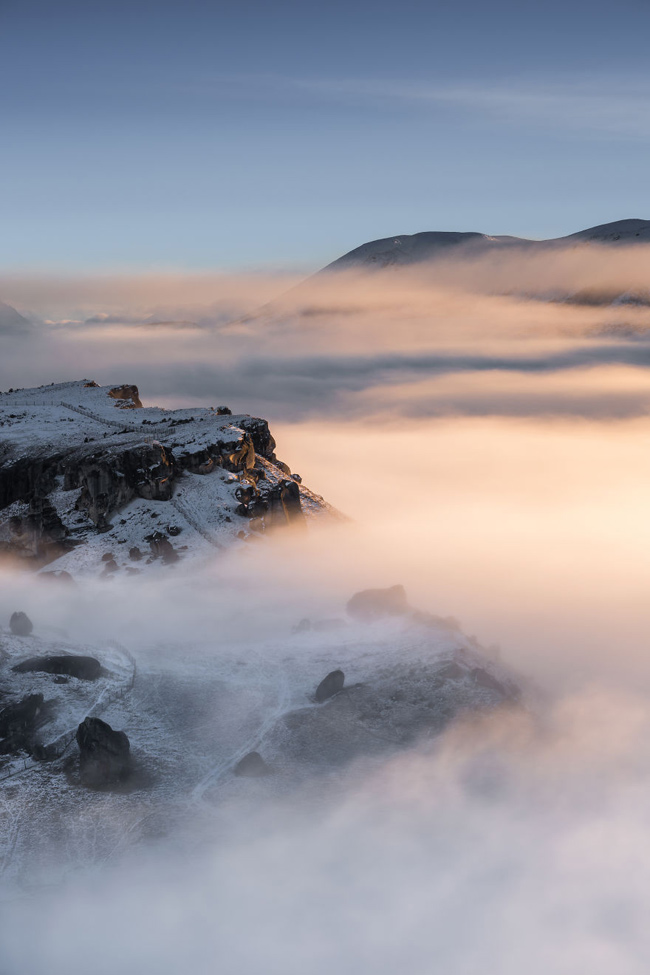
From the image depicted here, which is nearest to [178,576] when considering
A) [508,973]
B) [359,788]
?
[359,788]

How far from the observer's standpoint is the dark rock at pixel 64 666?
132 metres

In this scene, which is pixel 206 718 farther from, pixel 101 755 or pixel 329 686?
pixel 101 755

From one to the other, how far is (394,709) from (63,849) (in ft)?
155

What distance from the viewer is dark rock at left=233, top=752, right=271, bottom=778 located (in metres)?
118

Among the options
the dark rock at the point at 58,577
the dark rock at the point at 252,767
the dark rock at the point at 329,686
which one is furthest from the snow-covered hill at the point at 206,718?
the dark rock at the point at 58,577

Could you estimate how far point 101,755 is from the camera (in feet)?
374

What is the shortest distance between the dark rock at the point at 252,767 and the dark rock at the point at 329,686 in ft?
54.6

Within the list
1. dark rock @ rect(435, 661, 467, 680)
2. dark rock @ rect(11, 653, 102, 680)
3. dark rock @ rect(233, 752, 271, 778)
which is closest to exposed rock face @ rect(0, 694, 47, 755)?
dark rock @ rect(11, 653, 102, 680)

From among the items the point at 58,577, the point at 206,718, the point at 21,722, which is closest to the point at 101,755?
the point at 21,722

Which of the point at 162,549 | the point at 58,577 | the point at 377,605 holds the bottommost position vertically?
the point at 377,605

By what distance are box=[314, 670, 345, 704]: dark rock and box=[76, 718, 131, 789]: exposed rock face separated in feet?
91.1

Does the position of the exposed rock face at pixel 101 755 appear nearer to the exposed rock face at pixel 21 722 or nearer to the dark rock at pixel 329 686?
the exposed rock face at pixel 21 722

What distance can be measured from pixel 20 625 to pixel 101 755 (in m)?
35.2

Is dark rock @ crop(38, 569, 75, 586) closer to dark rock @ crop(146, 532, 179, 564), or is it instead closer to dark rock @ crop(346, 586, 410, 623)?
dark rock @ crop(146, 532, 179, 564)
